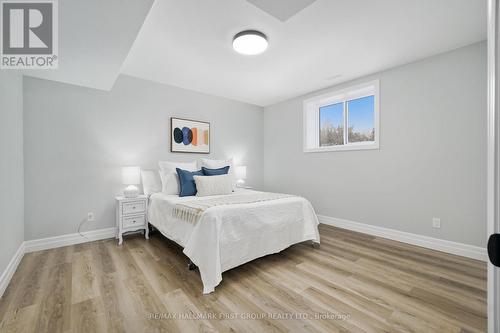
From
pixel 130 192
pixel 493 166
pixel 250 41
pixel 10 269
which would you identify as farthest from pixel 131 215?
pixel 493 166

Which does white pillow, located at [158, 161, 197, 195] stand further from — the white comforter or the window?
the window

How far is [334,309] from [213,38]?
2.76 metres

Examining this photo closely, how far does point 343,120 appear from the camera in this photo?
3.71 m

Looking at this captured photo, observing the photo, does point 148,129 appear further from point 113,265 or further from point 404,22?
point 404,22

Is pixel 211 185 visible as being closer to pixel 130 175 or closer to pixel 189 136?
pixel 130 175

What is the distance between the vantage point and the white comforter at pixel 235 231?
1.86 meters

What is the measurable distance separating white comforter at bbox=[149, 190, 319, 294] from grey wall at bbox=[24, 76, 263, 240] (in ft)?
3.40

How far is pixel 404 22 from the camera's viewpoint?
207cm

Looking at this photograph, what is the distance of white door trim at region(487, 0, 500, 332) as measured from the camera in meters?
0.47

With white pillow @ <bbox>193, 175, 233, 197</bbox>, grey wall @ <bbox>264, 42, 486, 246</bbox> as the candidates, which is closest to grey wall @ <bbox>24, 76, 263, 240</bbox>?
white pillow @ <bbox>193, 175, 233, 197</bbox>

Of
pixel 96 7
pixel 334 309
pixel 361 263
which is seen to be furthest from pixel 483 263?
pixel 96 7

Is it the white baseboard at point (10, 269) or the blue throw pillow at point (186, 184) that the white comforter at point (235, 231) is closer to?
the blue throw pillow at point (186, 184)

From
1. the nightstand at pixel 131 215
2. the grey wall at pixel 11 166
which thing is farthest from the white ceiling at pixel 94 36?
the nightstand at pixel 131 215

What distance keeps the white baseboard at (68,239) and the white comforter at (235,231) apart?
91 centimetres
